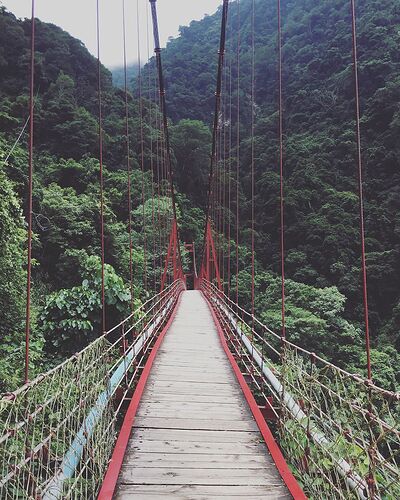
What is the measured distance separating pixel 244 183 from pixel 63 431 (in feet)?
69.9

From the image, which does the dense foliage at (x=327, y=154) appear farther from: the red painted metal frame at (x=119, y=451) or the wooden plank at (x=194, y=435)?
the wooden plank at (x=194, y=435)

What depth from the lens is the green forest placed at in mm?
5922

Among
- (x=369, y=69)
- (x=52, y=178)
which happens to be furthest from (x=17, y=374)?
(x=369, y=69)

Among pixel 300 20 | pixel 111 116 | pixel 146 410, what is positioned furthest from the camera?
pixel 300 20

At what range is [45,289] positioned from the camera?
8.31 m

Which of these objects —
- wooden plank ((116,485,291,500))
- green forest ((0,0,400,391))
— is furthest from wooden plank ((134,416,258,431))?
green forest ((0,0,400,391))

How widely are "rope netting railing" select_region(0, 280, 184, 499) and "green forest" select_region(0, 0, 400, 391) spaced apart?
259cm

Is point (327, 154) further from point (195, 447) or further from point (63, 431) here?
point (63, 431)

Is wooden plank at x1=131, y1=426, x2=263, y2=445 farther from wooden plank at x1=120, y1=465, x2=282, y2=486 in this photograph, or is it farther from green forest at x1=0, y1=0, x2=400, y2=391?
green forest at x1=0, y1=0, x2=400, y2=391

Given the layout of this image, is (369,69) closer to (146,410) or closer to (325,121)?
(325,121)

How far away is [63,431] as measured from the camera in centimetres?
151

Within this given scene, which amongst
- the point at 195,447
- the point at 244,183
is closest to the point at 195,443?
the point at 195,447

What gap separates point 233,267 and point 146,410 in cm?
1526

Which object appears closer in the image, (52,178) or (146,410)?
(146,410)
